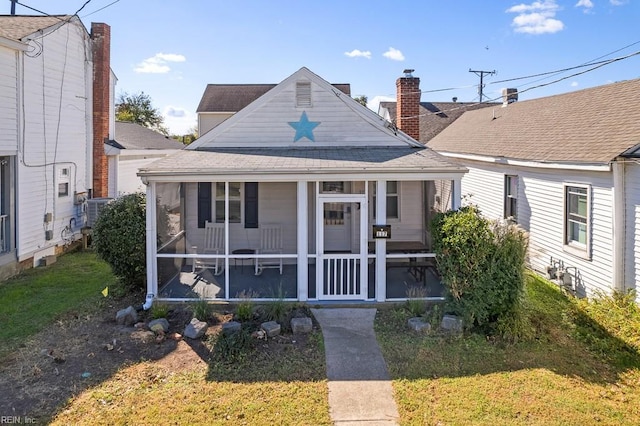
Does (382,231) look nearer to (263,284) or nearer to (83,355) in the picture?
(263,284)

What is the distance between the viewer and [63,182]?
44.2 ft

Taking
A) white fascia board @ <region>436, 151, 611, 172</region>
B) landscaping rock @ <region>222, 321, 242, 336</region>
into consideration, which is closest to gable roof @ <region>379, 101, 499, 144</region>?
white fascia board @ <region>436, 151, 611, 172</region>

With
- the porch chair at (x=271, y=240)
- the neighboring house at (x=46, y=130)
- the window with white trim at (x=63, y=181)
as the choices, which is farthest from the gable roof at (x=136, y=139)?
the porch chair at (x=271, y=240)

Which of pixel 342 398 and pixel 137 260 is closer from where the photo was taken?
pixel 342 398

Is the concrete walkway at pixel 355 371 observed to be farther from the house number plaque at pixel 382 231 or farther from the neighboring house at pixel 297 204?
the house number plaque at pixel 382 231

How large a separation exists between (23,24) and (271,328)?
1184 cm

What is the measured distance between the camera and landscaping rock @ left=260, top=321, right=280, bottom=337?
7152 millimetres

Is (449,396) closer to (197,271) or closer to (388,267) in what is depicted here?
(388,267)

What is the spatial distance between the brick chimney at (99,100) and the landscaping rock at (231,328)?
10626 millimetres

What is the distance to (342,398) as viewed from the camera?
552 cm

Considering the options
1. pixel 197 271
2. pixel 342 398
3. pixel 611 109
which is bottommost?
pixel 342 398

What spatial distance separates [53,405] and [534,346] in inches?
275

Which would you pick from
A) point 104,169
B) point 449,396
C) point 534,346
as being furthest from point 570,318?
point 104,169

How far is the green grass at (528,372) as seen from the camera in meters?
5.21
